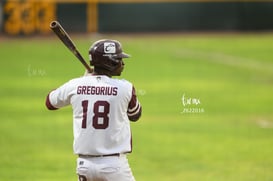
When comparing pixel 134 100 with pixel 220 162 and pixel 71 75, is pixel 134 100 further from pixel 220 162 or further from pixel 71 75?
pixel 71 75

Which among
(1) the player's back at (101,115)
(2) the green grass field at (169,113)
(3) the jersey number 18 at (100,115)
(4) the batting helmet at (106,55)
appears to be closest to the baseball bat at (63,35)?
(4) the batting helmet at (106,55)

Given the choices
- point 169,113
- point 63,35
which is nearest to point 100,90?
point 63,35

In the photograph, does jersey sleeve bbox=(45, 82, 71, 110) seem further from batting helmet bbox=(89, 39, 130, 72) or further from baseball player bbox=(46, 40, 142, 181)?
batting helmet bbox=(89, 39, 130, 72)

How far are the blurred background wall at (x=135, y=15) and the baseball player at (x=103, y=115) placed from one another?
78.4 feet

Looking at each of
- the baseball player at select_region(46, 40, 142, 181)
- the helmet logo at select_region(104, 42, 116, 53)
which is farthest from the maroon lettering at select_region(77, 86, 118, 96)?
the helmet logo at select_region(104, 42, 116, 53)

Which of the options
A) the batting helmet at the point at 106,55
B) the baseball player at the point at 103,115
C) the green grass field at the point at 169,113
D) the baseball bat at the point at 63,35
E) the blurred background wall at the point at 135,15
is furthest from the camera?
the blurred background wall at the point at 135,15

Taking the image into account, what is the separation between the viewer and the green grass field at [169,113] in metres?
11.7

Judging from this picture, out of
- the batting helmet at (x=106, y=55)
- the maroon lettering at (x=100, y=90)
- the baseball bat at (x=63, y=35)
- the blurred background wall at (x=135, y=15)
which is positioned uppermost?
the blurred background wall at (x=135, y=15)

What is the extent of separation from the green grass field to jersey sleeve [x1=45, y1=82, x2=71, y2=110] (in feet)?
11.6

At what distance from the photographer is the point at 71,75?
21.3 metres

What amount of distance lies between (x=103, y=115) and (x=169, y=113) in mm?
9495

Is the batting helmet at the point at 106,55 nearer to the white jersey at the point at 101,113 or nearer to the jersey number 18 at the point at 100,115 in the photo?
the white jersey at the point at 101,113

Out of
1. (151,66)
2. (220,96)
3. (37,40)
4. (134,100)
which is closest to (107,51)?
(134,100)

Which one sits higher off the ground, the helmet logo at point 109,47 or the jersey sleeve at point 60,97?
the helmet logo at point 109,47
